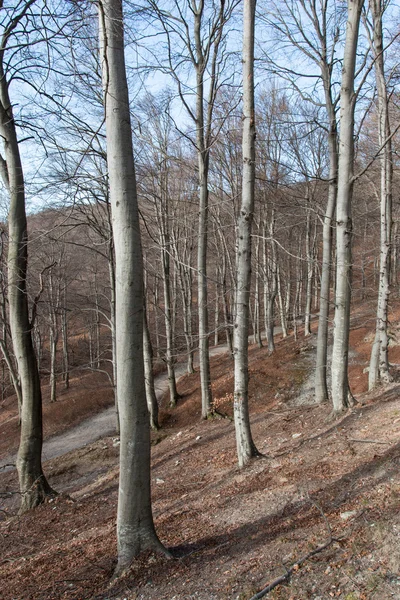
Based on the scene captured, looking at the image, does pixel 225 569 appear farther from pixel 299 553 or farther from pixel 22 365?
pixel 22 365

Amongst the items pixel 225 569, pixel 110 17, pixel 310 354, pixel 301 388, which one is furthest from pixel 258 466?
pixel 310 354

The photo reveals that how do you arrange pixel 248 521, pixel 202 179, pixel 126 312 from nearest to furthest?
pixel 126 312, pixel 248 521, pixel 202 179

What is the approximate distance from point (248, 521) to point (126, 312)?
8.84 feet

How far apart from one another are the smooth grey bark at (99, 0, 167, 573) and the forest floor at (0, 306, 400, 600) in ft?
1.23

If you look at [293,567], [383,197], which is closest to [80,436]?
[383,197]

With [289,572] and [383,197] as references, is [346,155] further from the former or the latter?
[289,572]

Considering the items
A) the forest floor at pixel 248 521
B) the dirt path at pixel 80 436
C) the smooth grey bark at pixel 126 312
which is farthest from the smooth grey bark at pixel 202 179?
the smooth grey bark at pixel 126 312

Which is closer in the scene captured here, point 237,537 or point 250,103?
point 237,537

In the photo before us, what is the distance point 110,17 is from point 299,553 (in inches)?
196

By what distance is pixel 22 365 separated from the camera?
7523 mm

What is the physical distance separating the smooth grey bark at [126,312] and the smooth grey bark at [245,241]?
7.95 ft

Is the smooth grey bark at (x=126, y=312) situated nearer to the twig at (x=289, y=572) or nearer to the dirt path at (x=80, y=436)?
the twig at (x=289, y=572)

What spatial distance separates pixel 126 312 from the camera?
3.76 m

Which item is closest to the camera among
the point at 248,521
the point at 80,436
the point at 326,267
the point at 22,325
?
the point at 248,521
